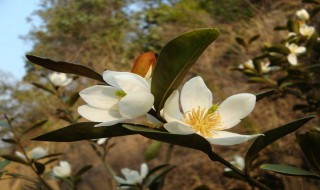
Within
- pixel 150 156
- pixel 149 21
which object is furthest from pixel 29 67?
pixel 150 156

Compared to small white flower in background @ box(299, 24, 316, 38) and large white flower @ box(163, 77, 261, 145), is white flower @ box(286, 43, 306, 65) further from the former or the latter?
large white flower @ box(163, 77, 261, 145)

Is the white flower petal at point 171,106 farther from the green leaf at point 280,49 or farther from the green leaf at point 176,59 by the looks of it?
the green leaf at point 280,49

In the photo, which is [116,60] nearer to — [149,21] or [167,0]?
[149,21]

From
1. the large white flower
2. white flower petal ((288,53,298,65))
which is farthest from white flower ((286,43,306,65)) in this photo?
the large white flower

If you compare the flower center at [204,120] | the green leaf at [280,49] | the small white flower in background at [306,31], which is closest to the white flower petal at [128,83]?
the flower center at [204,120]

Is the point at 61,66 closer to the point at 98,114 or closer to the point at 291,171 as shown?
the point at 98,114

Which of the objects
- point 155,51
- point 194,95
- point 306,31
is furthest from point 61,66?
point 155,51
